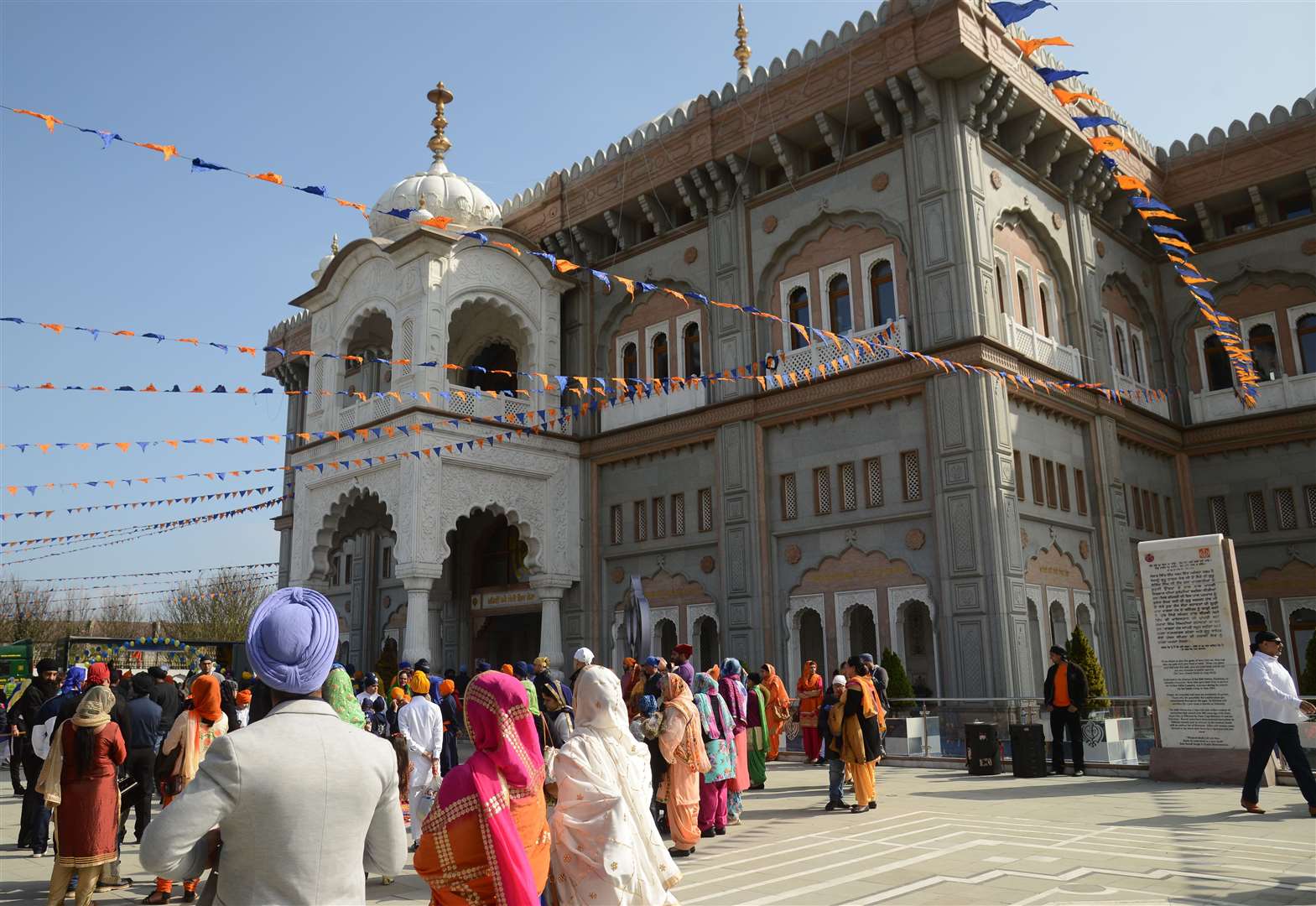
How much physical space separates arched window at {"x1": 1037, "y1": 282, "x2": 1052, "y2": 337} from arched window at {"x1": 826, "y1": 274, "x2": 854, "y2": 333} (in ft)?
12.1

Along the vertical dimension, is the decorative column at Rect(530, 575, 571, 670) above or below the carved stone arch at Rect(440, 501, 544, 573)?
below

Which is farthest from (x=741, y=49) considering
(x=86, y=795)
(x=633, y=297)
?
(x=86, y=795)

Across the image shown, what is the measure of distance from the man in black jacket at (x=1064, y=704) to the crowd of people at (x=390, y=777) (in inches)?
109

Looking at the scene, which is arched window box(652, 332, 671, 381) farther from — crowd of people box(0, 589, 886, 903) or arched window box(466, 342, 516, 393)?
crowd of people box(0, 589, 886, 903)

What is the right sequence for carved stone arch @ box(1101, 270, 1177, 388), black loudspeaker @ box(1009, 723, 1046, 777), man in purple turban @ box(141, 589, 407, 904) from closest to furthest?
man in purple turban @ box(141, 589, 407, 904) → black loudspeaker @ box(1009, 723, 1046, 777) → carved stone arch @ box(1101, 270, 1177, 388)

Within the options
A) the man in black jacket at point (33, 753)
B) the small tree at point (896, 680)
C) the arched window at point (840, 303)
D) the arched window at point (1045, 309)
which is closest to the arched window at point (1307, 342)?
the arched window at point (1045, 309)

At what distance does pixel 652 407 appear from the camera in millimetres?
20984

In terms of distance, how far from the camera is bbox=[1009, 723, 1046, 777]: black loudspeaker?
39.1ft

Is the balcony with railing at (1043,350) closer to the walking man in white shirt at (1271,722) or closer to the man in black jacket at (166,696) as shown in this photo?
the walking man in white shirt at (1271,722)

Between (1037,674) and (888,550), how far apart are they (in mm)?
3027

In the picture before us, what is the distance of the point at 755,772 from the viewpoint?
11797mm

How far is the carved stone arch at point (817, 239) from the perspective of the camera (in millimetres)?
17781

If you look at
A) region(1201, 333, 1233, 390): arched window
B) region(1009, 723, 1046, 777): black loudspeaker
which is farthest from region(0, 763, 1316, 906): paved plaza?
region(1201, 333, 1233, 390): arched window

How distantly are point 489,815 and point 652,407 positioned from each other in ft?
56.5
